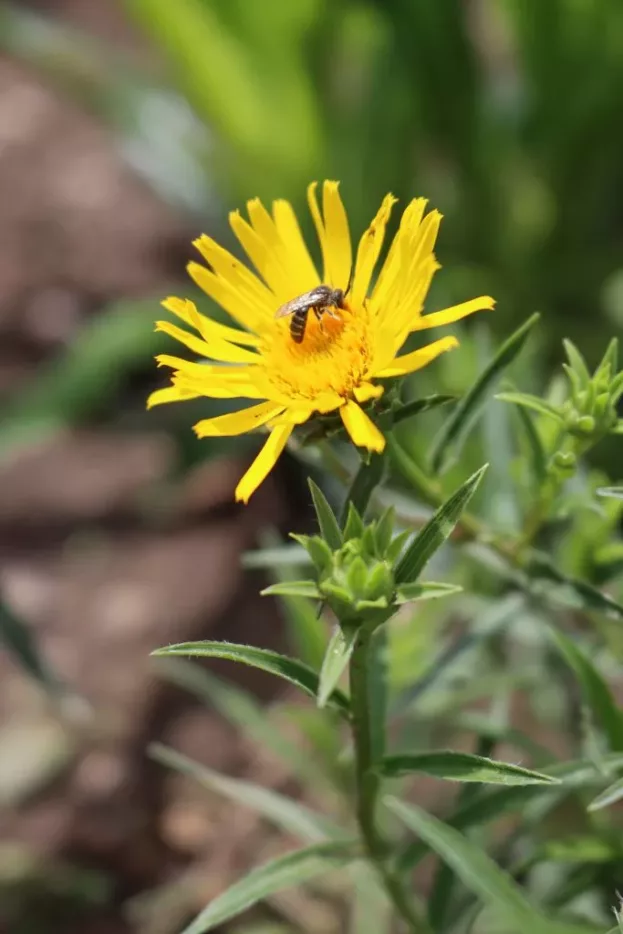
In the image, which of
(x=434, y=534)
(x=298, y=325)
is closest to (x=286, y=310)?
(x=298, y=325)

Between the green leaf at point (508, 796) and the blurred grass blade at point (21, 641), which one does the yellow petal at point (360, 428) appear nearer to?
the green leaf at point (508, 796)

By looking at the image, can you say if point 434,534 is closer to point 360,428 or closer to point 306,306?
point 360,428

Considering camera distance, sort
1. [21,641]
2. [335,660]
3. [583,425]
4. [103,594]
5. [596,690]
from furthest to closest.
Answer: [103,594] < [21,641] < [596,690] < [583,425] < [335,660]

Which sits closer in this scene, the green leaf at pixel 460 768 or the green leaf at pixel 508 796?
the green leaf at pixel 460 768

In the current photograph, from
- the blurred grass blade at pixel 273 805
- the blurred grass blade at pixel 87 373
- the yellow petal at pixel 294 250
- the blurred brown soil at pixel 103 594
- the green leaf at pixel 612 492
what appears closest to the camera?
the green leaf at pixel 612 492

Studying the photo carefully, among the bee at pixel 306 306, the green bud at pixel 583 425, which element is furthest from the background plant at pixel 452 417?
the bee at pixel 306 306

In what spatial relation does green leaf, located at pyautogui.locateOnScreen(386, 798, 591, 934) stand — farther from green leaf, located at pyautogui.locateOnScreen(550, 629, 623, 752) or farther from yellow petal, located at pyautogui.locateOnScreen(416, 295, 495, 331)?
yellow petal, located at pyautogui.locateOnScreen(416, 295, 495, 331)

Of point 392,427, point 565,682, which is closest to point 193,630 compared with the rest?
point 565,682
